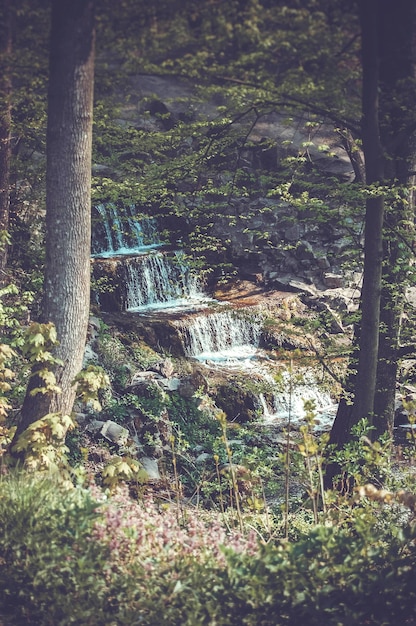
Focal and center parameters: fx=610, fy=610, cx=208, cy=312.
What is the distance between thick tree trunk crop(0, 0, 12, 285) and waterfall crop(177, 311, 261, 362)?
17.6 ft

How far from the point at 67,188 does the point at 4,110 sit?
9.61 ft

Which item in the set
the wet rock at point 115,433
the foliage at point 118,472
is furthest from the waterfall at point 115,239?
the foliage at point 118,472

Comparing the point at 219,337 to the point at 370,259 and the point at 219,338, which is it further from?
the point at 370,259

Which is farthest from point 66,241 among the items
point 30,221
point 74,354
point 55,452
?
point 30,221

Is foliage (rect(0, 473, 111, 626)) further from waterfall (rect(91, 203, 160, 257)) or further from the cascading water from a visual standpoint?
waterfall (rect(91, 203, 160, 257))

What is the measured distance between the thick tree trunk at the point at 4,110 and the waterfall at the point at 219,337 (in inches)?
211

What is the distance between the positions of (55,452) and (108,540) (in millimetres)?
1430

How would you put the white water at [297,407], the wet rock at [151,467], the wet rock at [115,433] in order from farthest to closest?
1. the white water at [297,407]
2. the wet rock at [115,433]
3. the wet rock at [151,467]

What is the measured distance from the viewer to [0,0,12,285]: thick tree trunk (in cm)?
593

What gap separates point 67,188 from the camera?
17.0 ft

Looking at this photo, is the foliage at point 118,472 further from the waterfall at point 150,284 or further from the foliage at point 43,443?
the waterfall at point 150,284

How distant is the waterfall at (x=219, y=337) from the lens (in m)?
13.6

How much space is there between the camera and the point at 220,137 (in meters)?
7.53

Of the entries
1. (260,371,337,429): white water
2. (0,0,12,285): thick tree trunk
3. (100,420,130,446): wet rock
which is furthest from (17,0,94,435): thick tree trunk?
(260,371,337,429): white water
